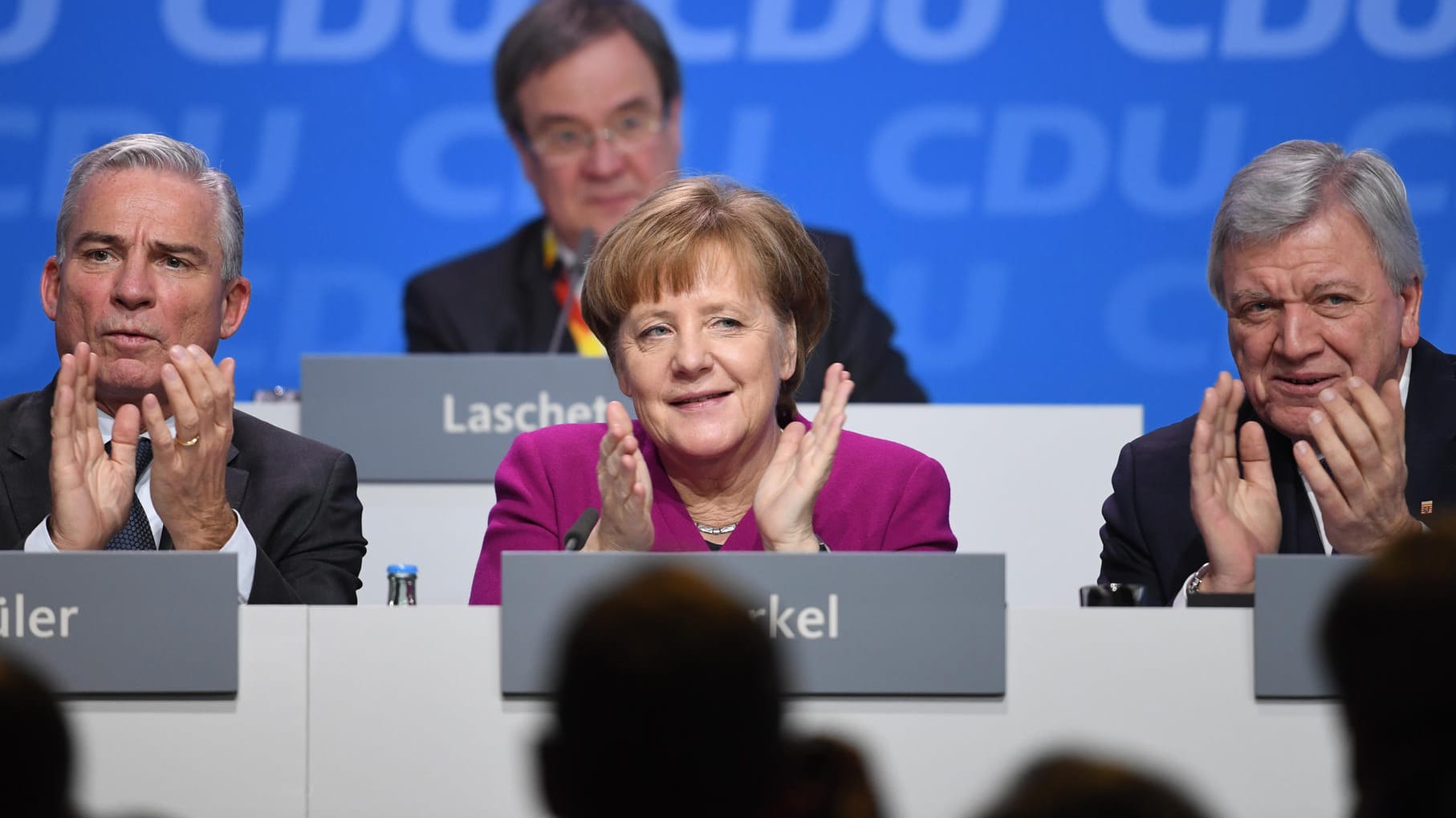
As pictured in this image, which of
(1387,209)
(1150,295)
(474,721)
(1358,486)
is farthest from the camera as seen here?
(1150,295)

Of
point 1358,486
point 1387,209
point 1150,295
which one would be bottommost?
point 1358,486

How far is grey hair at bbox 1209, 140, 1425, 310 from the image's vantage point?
251 centimetres

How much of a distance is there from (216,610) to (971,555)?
77 centimetres

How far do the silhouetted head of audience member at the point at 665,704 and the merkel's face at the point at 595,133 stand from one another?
4453 millimetres

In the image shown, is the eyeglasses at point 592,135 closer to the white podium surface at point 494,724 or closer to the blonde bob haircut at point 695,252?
the blonde bob haircut at point 695,252

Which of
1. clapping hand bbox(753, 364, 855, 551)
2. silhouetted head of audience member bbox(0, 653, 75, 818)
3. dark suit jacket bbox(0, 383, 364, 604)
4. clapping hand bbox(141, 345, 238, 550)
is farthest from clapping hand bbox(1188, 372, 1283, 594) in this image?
silhouetted head of audience member bbox(0, 653, 75, 818)

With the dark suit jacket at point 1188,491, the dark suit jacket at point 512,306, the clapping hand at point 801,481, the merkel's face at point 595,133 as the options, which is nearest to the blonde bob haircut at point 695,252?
the clapping hand at point 801,481

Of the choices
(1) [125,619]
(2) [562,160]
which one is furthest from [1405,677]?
(2) [562,160]

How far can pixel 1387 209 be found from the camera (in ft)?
8.34

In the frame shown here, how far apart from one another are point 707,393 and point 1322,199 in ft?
3.12

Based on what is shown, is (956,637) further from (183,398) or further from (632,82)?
(632,82)

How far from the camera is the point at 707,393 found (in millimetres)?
2420

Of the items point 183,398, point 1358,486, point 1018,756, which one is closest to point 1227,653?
point 1018,756

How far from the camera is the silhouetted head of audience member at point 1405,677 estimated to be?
789 millimetres
